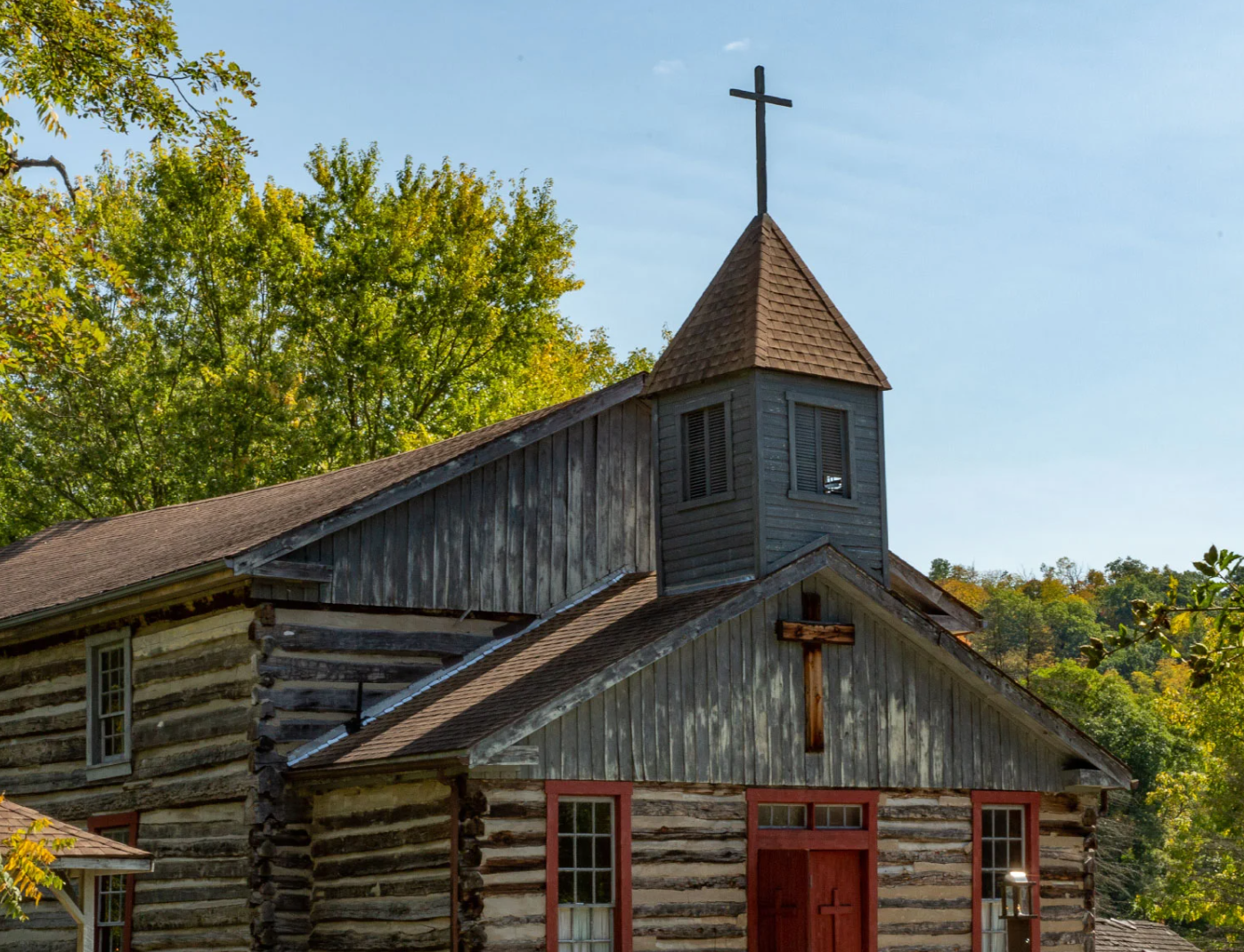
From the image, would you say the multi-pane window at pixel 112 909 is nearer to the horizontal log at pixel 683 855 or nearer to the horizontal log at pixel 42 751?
the horizontal log at pixel 42 751

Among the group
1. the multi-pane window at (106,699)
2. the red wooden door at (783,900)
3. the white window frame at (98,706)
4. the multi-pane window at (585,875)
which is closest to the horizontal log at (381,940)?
the multi-pane window at (585,875)

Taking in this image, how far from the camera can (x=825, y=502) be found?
66.2ft

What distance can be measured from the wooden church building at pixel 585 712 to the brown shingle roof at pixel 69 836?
2.48m

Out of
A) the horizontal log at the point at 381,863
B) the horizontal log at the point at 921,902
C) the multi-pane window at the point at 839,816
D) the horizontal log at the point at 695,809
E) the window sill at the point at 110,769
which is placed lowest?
the horizontal log at the point at 921,902

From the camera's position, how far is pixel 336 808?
19016 mm

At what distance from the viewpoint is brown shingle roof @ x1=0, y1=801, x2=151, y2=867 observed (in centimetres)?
1609

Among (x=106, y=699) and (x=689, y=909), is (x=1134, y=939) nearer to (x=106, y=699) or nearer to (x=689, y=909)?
(x=689, y=909)

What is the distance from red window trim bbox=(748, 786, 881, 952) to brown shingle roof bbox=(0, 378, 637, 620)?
5.74 metres

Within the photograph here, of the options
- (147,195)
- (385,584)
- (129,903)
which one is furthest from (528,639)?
(147,195)

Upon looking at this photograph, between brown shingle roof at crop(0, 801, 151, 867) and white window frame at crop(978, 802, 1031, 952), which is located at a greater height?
brown shingle roof at crop(0, 801, 151, 867)

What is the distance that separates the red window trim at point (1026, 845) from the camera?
20141 mm

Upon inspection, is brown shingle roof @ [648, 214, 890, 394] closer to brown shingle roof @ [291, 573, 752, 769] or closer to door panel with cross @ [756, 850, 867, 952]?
brown shingle roof @ [291, 573, 752, 769]

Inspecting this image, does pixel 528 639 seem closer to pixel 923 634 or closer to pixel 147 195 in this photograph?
pixel 923 634

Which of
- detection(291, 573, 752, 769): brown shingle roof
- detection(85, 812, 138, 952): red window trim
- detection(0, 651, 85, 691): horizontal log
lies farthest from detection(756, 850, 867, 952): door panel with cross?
detection(0, 651, 85, 691): horizontal log
